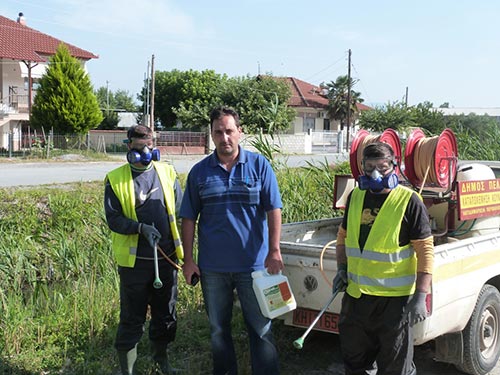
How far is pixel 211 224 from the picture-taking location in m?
3.84

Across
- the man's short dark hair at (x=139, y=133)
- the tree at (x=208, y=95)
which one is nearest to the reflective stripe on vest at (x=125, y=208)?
the man's short dark hair at (x=139, y=133)

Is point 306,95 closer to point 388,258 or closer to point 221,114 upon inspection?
point 221,114

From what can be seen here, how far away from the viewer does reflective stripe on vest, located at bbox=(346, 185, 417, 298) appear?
3.56 metres

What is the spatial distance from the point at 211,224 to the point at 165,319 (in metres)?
0.94

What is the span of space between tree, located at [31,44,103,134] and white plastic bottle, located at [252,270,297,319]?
88.7 feet

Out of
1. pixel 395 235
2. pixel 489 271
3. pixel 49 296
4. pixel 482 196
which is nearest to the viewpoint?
pixel 395 235

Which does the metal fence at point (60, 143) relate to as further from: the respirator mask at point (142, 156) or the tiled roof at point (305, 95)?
the tiled roof at point (305, 95)

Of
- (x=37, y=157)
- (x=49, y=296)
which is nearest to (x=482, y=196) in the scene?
(x=49, y=296)

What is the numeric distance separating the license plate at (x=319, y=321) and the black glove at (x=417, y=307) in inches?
32.2

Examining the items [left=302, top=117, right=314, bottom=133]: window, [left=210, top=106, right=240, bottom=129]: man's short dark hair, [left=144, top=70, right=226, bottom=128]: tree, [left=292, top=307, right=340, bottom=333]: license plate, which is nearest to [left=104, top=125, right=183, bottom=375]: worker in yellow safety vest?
[left=210, top=106, right=240, bottom=129]: man's short dark hair

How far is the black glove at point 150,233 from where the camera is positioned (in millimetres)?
3939

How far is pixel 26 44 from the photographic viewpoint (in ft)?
118

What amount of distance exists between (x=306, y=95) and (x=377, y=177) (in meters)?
56.9

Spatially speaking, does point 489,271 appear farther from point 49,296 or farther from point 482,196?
point 49,296
